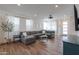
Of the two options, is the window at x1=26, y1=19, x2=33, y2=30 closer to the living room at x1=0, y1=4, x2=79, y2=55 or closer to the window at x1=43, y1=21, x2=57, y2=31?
the living room at x1=0, y1=4, x2=79, y2=55

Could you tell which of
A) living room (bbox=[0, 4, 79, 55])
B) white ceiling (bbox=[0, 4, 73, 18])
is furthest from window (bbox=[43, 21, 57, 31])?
white ceiling (bbox=[0, 4, 73, 18])

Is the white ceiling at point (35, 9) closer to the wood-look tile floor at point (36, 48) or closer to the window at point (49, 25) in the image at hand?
the window at point (49, 25)

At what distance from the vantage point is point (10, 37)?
2.50 meters

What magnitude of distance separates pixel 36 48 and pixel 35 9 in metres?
0.79

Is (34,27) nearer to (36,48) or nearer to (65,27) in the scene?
(36,48)

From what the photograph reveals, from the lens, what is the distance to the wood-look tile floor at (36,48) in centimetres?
250

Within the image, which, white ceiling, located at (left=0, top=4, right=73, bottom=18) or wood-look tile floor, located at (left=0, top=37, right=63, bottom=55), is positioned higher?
white ceiling, located at (left=0, top=4, right=73, bottom=18)

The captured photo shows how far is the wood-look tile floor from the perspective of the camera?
2.50m

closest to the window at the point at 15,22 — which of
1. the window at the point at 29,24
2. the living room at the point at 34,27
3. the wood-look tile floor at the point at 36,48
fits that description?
the living room at the point at 34,27

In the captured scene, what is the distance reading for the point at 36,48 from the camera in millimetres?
2508

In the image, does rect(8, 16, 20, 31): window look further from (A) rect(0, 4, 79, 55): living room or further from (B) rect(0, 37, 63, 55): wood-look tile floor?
(B) rect(0, 37, 63, 55): wood-look tile floor

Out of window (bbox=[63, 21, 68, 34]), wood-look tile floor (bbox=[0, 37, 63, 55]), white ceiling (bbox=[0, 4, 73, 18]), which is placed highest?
white ceiling (bbox=[0, 4, 73, 18])

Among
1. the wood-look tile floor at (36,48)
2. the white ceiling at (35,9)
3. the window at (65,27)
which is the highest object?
the white ceiling at (35,9)
